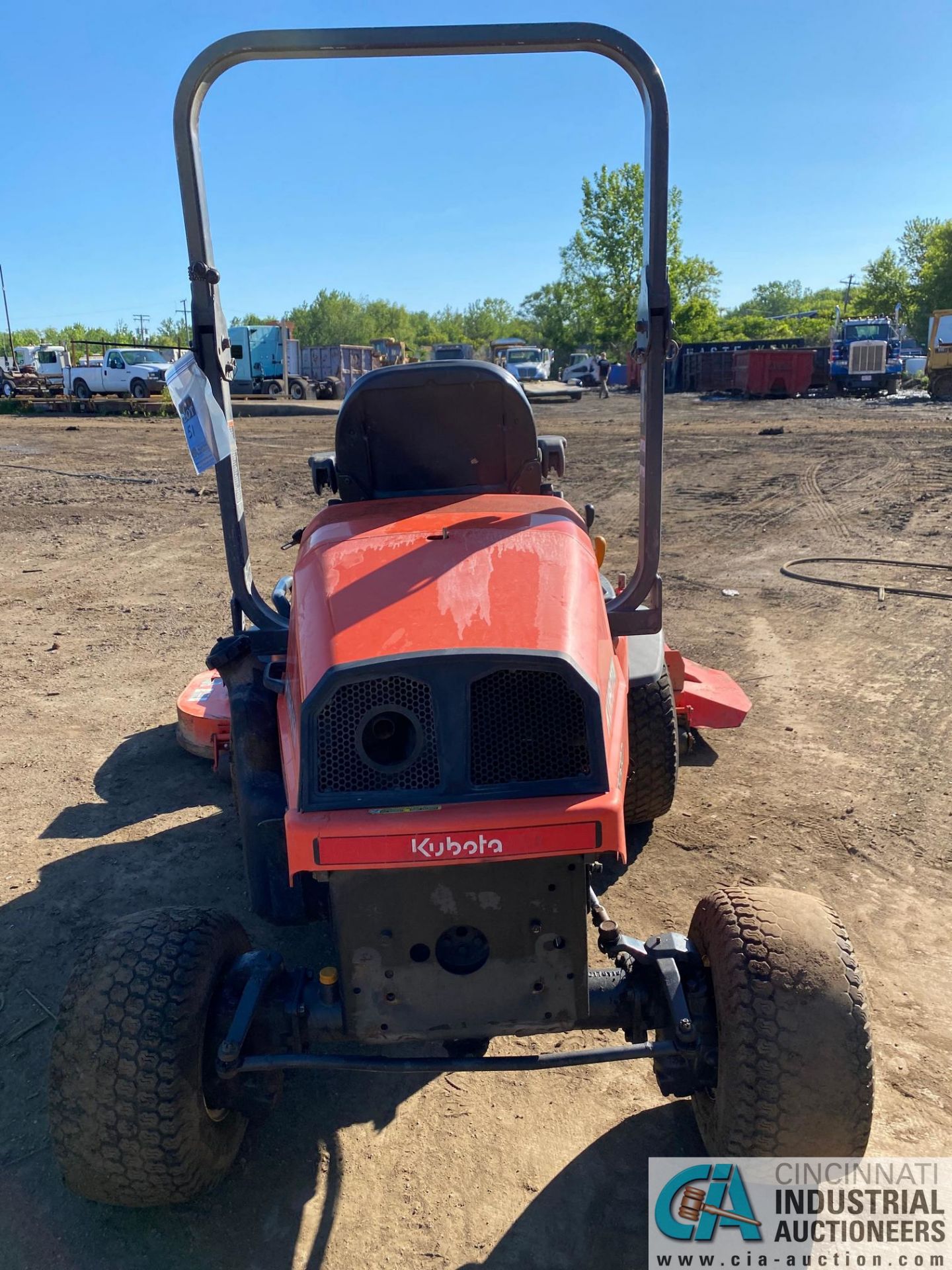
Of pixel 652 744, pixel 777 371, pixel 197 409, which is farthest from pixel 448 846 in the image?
pixel 777 371

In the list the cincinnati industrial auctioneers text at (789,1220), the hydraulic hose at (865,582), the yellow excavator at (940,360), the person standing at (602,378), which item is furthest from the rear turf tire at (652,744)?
the person standing at (602,378)

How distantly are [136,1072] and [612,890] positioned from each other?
2.12 meters

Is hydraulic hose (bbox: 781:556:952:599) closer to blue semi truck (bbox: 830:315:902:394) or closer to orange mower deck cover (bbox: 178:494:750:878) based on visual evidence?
orange mower deck cover (bbox: 178:494:750:878)

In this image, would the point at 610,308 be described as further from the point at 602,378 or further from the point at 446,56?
the point at 446,56

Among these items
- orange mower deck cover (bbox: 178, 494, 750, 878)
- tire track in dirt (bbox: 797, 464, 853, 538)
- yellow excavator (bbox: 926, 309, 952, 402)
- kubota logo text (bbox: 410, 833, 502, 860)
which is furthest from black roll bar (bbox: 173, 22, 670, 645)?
yellow excavator (bbox: 926, 309, 952, 402)

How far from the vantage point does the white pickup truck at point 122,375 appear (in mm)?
29438

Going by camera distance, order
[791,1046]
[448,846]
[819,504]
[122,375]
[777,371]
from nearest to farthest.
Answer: [448,846] → [791,1046] → [819,504] → [122,375] → [777,371]

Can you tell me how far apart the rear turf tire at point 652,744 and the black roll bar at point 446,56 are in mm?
364

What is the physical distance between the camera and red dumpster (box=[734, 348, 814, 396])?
31.6m

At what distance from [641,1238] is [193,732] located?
3.28m

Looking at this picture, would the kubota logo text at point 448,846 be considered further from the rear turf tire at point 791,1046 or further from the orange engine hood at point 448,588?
the rear turf tire at point 791,1046

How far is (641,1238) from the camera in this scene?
2.46 metres

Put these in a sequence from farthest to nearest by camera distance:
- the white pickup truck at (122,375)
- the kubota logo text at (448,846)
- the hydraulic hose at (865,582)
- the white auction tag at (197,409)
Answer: the white pickup truck at (122,375) → the hydraulic hose at (865,582) → the white auction tag at (197,409) → the kubota logo text at (448,846)

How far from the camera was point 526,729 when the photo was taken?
2242 millimetres
